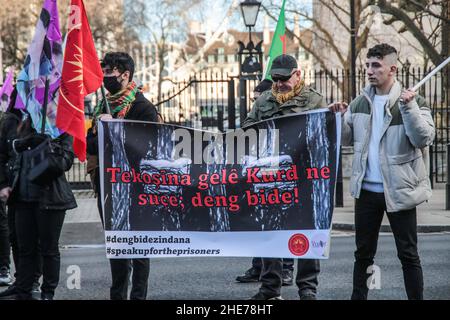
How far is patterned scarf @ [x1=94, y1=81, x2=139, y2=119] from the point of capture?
6383 millimetres

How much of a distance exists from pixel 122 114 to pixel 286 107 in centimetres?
126

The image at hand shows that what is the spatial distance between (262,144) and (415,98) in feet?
3.82

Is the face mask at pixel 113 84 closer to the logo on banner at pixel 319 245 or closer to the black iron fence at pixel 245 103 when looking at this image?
the logo on banner at pixel 319 245

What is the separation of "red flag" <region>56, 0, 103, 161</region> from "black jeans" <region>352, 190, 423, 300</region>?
7.03 feet

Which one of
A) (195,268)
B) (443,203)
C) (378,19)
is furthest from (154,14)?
(195,268)

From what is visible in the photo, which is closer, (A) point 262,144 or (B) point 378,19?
(A) point 262,144

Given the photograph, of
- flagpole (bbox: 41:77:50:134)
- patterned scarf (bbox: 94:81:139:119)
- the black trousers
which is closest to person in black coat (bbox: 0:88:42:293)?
flagpole (bbox: 41:77:50:134)

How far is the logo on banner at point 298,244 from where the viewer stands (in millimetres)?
6199

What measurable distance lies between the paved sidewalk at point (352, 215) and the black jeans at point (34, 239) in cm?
651

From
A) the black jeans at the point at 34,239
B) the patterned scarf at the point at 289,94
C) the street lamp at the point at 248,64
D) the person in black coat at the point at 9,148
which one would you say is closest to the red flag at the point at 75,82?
the black jeans at the point at 34,239

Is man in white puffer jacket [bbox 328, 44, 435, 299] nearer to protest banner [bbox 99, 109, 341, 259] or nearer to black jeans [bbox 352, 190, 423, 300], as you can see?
black jeans [bbox 352, 190, 423, 300]

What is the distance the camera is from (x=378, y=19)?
134 feet

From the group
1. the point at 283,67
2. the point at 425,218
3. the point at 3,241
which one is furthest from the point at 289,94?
the point at 425,218

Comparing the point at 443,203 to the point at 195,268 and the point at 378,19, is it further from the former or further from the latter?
the point at 378,19
